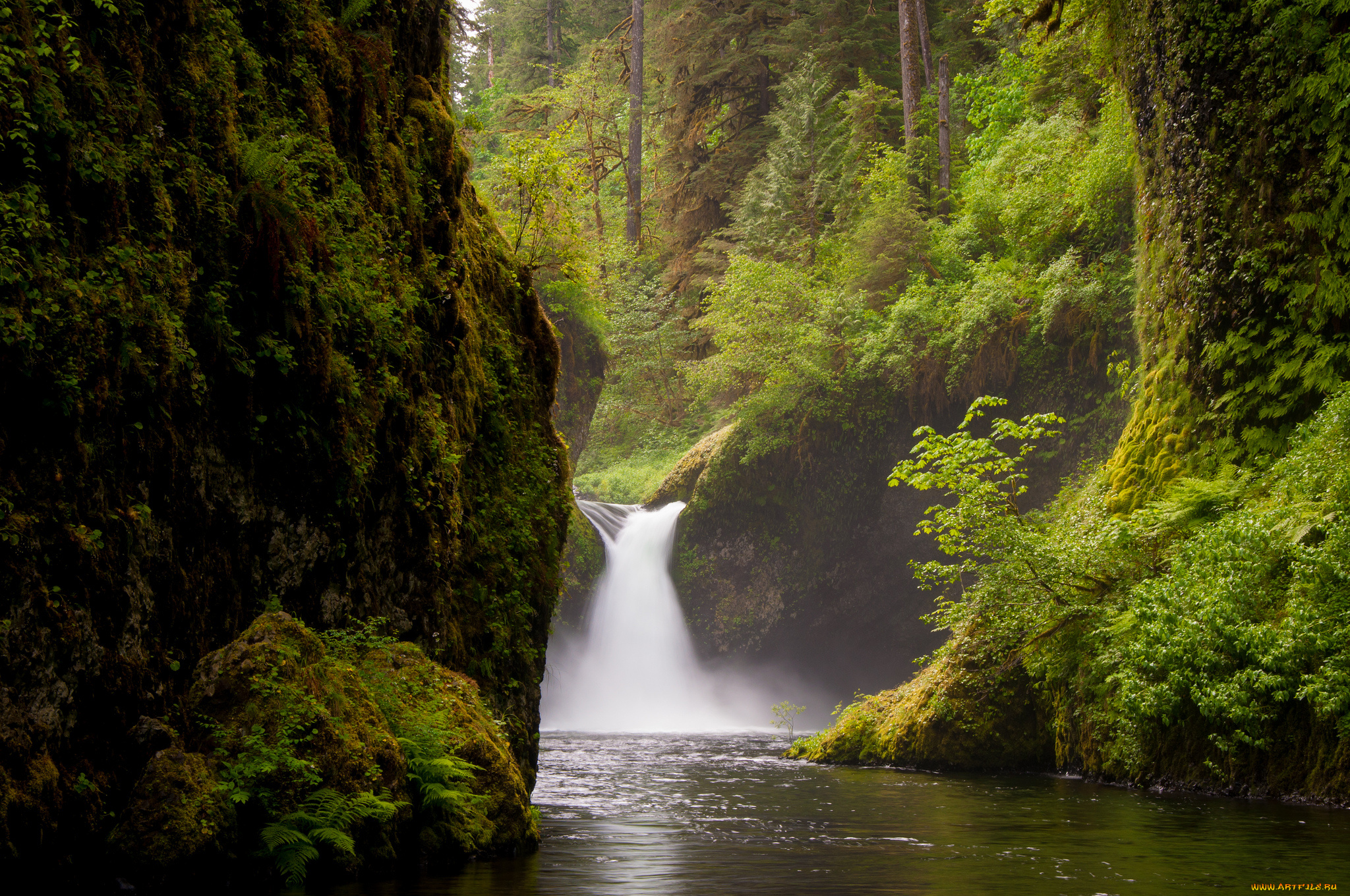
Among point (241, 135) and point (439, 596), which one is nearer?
point (241, 135)

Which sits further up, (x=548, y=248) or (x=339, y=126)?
(x=548, y=248)

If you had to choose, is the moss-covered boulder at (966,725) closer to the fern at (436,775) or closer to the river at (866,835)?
the river at (866,835)

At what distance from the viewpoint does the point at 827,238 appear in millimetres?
29344

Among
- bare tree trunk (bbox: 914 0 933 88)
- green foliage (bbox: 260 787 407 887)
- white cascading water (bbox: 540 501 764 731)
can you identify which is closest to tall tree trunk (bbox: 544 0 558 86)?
bare tree trunk (bbox: 914 0 933 88)

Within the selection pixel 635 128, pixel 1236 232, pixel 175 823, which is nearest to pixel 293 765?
pixel 175 823

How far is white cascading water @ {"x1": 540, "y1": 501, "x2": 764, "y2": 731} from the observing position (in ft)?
84.1

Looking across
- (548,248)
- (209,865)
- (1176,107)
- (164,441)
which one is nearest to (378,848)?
(209,865)

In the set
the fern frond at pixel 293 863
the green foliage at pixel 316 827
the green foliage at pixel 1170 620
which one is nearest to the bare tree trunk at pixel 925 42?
the green foliage at pixel 1170 620

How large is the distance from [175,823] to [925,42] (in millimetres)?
31705

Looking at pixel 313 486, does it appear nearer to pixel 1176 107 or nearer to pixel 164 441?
pixel 164 441

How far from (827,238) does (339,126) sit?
74.1ft

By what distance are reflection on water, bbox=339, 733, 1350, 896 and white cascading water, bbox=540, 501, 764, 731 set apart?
13202 mm

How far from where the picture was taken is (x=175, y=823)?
5043mm

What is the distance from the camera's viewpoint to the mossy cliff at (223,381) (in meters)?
4.85
